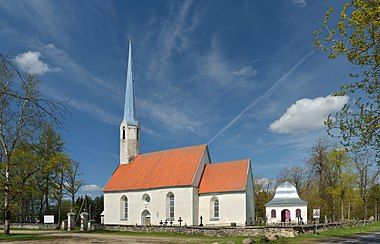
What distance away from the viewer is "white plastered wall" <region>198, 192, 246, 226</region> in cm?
3831

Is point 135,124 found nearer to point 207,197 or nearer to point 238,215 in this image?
point 207,197

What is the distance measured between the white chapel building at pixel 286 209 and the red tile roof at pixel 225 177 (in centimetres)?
718

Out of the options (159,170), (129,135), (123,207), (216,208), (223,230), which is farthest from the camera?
(129,135)

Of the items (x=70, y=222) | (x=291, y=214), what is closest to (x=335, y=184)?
(x=291, y=214)

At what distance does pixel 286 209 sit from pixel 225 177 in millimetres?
8490

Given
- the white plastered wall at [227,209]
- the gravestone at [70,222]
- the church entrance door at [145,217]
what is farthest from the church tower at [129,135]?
the white plastered wall at [227,209]

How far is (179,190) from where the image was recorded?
1646 inches

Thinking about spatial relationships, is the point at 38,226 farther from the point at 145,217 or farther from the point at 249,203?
the point at 249,203

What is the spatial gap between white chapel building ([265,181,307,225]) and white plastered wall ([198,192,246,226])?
6.32 m

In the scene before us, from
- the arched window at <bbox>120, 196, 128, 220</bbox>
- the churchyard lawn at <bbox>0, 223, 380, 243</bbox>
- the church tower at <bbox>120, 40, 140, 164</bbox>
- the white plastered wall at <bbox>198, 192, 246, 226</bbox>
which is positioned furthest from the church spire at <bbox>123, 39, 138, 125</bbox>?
the churchyard lawn at <bbox>0, 223, 380, 243</bbox>

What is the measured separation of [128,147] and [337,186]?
26004 millimetres

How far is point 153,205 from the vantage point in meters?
→ 43.9

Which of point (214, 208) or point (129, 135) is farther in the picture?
point (129, 135)

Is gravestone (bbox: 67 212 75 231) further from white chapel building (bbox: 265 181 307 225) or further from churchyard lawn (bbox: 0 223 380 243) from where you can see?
white chapel building (bbox: 265 181 307 225)
